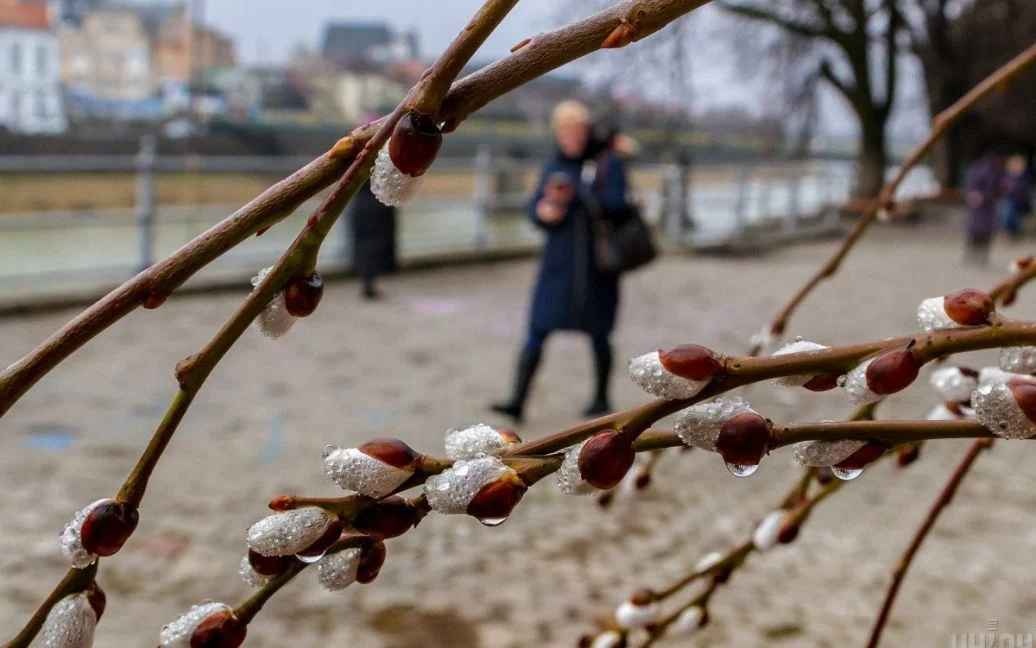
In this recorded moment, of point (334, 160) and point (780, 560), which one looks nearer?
point (334, 160)

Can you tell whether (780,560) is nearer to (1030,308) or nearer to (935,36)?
(1030,308)

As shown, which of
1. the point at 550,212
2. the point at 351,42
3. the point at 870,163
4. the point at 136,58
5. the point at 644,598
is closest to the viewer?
the point at 644,598

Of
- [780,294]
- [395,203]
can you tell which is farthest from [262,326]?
[780,294]

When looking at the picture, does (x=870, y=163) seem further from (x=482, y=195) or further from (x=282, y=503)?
(x=282, y=503)

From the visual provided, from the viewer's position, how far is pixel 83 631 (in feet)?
1.60

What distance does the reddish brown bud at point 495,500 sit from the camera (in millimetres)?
474

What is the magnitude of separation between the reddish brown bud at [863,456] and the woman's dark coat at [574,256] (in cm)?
424

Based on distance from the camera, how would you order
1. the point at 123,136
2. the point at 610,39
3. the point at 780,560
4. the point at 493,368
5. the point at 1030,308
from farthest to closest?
1. the point at 123,136
2. the point at 1030,308
3. the point at 493,368
4. the point at 780,560
5. the point at 610,39

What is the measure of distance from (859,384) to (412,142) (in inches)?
8.6

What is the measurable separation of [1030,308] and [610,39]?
7822 mm

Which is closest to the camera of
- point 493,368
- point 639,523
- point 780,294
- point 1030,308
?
point 639,523

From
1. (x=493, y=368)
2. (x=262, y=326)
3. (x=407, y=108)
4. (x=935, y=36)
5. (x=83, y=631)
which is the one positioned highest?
(x=935, y=36)

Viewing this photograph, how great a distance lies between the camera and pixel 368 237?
320 inches

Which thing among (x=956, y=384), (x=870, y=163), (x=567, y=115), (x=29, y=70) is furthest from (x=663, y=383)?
(x=29, y=70)
